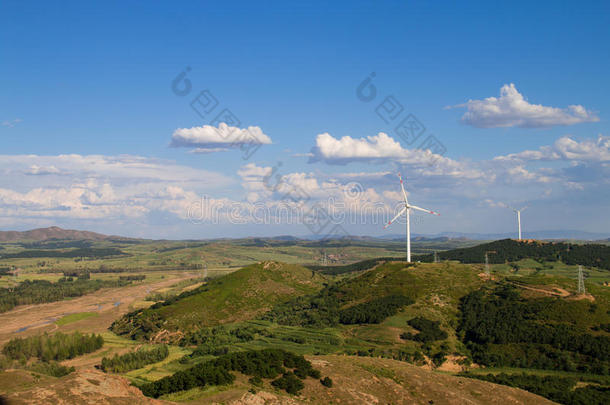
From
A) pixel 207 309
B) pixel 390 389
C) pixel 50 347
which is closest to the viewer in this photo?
pixel 390 389

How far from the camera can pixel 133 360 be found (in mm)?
120688

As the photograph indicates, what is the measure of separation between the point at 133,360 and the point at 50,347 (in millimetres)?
30179

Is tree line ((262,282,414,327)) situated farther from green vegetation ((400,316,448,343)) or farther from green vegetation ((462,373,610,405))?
green vegetation ((462,373,610,405))

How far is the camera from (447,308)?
13550cm

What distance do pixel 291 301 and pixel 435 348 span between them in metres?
79.8

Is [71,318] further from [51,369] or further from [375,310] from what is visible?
[375,310]

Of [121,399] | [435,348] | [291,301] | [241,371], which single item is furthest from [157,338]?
[121,399]

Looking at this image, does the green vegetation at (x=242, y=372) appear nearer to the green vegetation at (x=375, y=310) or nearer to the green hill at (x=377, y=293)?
the green vegetation at (x=375, y=310)

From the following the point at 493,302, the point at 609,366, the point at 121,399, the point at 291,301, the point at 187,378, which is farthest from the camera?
the point at 291,301

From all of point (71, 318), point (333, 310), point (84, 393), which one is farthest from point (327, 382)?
point (71, 318)

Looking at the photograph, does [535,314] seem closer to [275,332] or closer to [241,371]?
[275,332]

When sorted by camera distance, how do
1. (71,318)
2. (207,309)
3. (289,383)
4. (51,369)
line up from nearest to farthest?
(289,383)
(51,369)
(207,309)
(71,318)

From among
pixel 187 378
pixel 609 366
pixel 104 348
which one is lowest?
pixel 104 348

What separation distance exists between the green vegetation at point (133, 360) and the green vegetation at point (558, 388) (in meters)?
81.1
